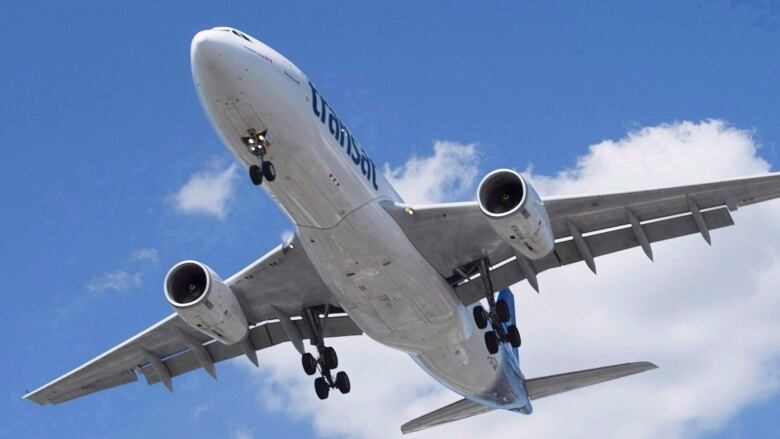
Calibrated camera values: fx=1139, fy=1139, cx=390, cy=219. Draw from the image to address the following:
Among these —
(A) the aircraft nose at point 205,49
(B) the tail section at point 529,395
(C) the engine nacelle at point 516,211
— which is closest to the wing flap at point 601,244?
(C) the engine nacelle at point 516,211

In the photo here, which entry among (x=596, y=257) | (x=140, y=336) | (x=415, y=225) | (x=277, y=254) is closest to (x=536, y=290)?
(x=596, y=257)

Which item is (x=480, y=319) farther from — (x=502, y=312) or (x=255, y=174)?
(x=255, y=174)

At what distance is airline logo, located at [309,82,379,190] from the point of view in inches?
827

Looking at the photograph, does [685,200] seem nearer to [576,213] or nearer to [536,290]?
[576,213]

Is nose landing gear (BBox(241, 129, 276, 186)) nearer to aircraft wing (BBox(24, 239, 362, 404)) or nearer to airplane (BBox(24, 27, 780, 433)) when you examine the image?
airplane (BBox(24, 27, 780, 433))

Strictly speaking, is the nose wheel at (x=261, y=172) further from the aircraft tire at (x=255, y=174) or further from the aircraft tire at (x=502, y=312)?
the aircraft tire at (x=502, y=312)

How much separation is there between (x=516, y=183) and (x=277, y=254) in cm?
557

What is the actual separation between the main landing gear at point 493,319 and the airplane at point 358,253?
0.04 meters

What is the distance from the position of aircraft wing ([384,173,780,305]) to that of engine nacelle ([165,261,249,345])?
13.9 feet

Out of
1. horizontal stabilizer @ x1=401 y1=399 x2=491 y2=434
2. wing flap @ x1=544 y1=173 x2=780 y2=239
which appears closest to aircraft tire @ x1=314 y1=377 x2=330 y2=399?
horizontal stabilizer @ x1=401 y1=399 x2=491 y2=434

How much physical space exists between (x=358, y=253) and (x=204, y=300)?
3884 mm

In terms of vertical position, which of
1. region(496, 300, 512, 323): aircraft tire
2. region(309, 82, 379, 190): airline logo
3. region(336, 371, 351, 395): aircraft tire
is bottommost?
region(336, 371, 351, 395): aircraft tire

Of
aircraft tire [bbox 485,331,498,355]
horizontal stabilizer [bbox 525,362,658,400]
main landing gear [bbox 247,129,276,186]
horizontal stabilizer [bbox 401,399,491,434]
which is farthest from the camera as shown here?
horizontal stabilizer [bbox 401,399,491,434]

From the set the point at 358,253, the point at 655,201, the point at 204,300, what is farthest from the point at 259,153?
the point at 655,201
